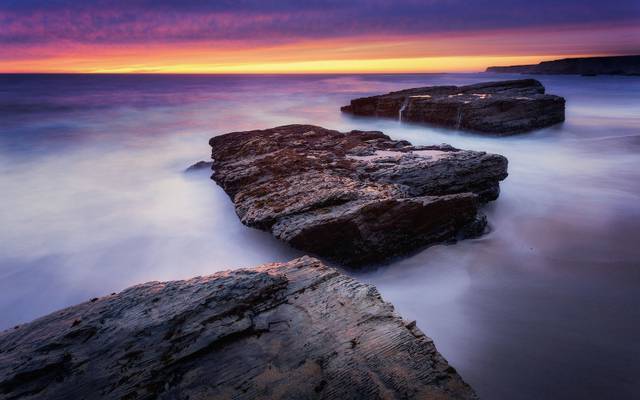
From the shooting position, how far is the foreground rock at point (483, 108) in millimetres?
12844

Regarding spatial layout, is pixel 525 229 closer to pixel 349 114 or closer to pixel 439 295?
pixel 439 295

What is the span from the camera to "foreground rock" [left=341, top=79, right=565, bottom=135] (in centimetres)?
1284

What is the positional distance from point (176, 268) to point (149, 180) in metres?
4.74

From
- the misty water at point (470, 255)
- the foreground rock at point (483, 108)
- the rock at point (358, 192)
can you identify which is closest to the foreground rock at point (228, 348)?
the misty water at point (470, 255)

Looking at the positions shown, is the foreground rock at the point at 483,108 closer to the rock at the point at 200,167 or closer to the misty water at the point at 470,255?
the misty water at the point at 470,255

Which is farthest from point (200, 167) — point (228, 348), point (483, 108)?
point (483, 108)

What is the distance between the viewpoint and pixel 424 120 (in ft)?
48.8

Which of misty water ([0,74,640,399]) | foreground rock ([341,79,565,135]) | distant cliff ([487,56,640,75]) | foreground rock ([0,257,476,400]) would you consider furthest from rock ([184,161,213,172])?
distant cliff ([487,56,640,75])

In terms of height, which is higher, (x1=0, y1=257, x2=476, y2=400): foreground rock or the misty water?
(x1=0, y1=257, x2=476, y2=400): foreground rock

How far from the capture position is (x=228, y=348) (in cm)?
245

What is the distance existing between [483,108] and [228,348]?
1303cm

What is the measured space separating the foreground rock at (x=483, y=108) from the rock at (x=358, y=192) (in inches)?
268

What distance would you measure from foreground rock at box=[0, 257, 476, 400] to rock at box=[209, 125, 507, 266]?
156 cm

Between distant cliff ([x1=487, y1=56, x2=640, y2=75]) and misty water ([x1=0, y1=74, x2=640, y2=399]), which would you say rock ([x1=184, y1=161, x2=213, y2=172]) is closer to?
misty water ([x1=0, y1=74, x2=640, y2=399])
